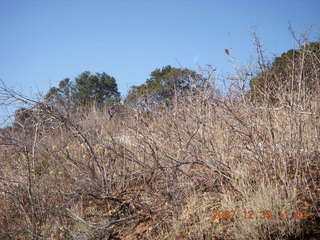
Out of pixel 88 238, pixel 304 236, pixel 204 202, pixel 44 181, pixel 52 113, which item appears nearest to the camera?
pixel 304 236

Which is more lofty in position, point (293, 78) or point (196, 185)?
point (293, 78)

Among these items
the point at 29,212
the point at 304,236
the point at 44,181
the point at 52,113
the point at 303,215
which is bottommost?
the point at 304,236

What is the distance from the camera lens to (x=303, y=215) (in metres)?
2.12

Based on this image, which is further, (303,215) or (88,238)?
(88,238)

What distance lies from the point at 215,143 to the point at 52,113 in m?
2.12

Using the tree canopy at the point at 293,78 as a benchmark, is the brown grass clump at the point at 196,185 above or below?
below

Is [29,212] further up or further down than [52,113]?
further down

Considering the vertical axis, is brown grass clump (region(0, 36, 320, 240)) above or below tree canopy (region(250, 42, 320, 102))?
below

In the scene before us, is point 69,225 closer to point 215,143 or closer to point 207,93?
point 215,143

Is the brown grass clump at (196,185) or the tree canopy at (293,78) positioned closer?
the brown grass clump at (196,185)

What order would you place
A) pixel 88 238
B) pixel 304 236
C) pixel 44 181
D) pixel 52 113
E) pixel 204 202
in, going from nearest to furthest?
pixel 304 236, pixel 88 238, pixel 204 202, pixel 52 113, pixel 44 181

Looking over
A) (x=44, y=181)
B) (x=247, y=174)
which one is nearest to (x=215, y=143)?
(x=247, y=174)

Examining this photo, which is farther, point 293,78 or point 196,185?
point 293,78

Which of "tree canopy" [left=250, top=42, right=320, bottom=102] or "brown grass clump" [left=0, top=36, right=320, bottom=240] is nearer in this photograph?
"brown grass clump" [left=0, top=36, right=320, bottom=240]
